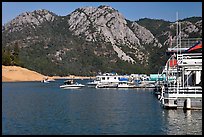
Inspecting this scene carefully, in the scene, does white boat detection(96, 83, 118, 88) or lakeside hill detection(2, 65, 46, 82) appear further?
lakeside hill detection(2, 65, 46, 82)

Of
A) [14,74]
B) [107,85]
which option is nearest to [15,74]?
[14,74]

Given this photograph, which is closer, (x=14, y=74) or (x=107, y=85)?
(x=107, y=85)

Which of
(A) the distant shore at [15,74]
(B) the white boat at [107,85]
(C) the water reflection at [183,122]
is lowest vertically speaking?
(C) the water reflection at [183,122]

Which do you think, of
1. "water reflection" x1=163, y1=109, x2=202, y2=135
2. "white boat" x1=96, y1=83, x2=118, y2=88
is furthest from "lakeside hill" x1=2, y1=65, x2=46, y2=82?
"water reflection" x1=163, y1=109, x2=202, y2=135

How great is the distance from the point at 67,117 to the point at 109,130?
8.98m

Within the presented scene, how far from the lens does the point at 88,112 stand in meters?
42.9

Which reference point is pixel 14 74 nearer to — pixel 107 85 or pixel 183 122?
pixel 107 85

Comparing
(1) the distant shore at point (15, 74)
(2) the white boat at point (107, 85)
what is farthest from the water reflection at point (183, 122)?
(1) the distant shore at point (15, 74)

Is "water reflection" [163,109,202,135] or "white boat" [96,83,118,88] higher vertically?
"white boat" [96,83,118,88]

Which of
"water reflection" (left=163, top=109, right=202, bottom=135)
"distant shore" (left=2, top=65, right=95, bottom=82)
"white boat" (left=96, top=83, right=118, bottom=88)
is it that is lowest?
"water reflection" (left=163, top=109, right=202, bottom=135)

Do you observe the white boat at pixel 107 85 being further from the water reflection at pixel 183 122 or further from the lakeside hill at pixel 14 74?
the lakeside hill at pixel 14 74

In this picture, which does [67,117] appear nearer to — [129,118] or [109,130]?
[129,118]

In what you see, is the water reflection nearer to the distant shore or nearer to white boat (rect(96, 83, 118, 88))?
white boat (rect(96, 83, 118, 88))

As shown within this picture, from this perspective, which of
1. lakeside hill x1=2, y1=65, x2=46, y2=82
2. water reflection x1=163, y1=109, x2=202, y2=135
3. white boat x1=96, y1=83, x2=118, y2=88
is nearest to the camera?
water reflection x1=163, y1=109, x2=202, y2=135
